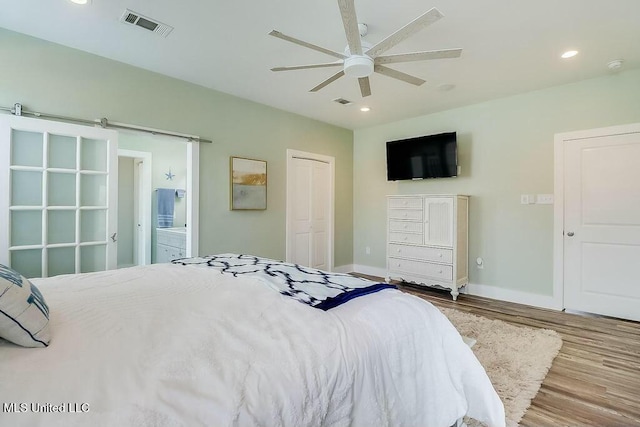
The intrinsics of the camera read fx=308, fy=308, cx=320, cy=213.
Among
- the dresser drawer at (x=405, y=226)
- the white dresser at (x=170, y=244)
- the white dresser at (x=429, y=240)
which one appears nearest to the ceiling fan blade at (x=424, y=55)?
the white dresser at (x=429, y=240)

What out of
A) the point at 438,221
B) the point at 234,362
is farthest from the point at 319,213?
the point at 234,362

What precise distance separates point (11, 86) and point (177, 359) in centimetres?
313

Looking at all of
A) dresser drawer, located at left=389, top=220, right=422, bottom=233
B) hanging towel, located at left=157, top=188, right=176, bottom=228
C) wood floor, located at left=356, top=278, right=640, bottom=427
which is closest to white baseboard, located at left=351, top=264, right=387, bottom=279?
dresser drawer, located at left=389, top=220, right=422, bottom=233

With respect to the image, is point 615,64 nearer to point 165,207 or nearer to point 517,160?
point 517,160

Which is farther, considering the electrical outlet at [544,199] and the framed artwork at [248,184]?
the framed artwork at [248,184]

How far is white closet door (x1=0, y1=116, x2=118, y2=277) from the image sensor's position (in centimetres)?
258

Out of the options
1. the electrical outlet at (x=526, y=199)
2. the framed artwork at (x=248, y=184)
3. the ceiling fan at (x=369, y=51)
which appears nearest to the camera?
the ceiling fan at (x=369, y=51)

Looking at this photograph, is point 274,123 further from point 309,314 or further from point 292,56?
point 309,314

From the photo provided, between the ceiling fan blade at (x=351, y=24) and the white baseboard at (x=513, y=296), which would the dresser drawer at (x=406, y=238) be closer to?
the white baseboard at (x=513, y=296)

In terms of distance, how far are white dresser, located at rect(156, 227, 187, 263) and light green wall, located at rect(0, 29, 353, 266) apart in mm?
638

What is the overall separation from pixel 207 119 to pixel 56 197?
173 cm

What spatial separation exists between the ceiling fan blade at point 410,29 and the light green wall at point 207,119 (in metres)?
2.42

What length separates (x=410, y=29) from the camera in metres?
1.79

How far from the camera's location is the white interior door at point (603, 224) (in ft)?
10.8
